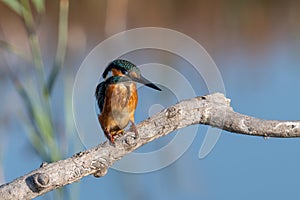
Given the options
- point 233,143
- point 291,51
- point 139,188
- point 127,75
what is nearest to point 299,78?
point 291,51

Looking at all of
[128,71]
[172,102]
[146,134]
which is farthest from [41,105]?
[172,102]

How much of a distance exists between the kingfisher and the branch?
54mm

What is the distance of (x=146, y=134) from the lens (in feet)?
4.66

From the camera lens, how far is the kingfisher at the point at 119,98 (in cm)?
150

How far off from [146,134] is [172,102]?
1.32 metres

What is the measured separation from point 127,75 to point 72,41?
3.09 meters

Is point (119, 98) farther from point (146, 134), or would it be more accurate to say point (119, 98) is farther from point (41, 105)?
point (41, 105)

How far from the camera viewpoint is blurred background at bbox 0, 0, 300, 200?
178 cm

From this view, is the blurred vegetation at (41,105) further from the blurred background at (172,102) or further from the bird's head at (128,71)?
the bird's head at (128,71)

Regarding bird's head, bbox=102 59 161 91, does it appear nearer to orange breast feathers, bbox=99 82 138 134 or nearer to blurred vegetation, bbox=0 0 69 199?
orange breast feathers, bbox=99 82 138 134

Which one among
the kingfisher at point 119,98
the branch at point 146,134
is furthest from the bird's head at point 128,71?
the branch at point 146,134

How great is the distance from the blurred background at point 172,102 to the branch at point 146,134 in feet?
0.92

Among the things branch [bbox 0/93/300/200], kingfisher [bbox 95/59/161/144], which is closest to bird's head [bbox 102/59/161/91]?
kingfisher [bbox 95/59/161/144]

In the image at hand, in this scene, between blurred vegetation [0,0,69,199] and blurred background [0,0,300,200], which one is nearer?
blurred vegetation [0,0,69,199]
